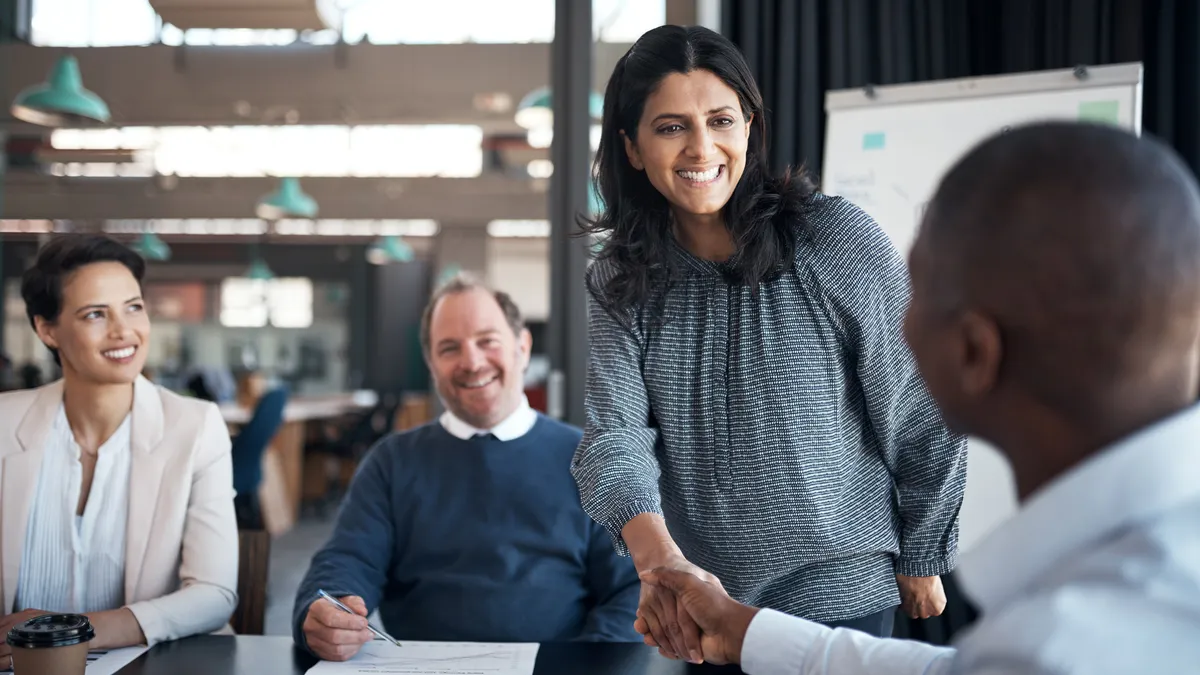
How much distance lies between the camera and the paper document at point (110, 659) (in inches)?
56.2

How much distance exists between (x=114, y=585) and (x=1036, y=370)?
1.69m

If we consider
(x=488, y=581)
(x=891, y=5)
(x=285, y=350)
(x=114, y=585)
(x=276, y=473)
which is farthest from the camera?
(x=285, y=350)

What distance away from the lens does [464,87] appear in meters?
7.11

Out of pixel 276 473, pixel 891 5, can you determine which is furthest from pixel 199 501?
pixel 276 473

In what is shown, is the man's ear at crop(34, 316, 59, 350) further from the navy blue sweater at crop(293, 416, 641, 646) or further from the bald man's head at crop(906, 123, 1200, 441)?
the bald man's head at crop(906, 123, 1200, 441)

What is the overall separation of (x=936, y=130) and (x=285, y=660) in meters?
2.41

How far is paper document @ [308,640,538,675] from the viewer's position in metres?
1.41

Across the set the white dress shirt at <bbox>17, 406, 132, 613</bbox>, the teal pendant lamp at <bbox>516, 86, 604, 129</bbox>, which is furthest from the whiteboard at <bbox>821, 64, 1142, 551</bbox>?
the white dress shirt at <bbox>17, 406, 132, 613</bbox>

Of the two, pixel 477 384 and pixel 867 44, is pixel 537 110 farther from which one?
pixel 477 384

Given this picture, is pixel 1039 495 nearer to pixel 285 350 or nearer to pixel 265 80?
pixel 265 80

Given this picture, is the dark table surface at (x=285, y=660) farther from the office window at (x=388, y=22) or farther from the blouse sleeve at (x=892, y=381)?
the office window at (x=388, y=22)

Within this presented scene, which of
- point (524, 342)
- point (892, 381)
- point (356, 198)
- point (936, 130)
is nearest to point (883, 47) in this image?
point (936, 130)

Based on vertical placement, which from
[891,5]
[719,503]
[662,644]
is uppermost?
[891,5]

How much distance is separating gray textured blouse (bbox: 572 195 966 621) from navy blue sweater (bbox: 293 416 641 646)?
537 mm
